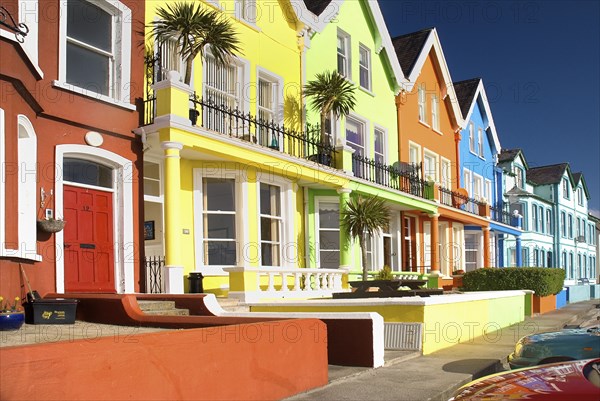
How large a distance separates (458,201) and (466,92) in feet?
23.9

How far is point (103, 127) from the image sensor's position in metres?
12.2

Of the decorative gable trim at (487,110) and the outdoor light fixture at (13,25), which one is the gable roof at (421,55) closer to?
the decorative gable trim at (487,110)

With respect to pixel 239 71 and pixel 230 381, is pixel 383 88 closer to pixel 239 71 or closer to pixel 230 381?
pixel 239 71

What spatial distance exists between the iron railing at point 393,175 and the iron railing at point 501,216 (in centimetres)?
964

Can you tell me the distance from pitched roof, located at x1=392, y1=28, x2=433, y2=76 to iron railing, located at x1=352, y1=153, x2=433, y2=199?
180 inches

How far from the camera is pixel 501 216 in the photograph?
111 ft

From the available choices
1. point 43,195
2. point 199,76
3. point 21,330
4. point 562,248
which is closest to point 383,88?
point 199,76

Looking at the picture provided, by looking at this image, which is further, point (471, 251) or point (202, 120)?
point (471, 251)

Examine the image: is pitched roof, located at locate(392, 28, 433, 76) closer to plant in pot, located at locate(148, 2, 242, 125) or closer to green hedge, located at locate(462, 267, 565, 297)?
green hedge, located at locate(462, 267, 565, 297)

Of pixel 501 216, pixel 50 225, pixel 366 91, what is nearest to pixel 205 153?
pixel 50 225

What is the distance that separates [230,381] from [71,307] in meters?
4.05

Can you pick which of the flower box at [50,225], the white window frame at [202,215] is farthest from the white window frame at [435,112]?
the flower box at [50,225]

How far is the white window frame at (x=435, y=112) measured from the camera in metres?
27.3

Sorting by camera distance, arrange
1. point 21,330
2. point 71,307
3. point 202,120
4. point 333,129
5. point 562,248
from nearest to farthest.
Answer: point 21,330 < point 71,307 < point 202,120 < point 333,129 < point 562,248
